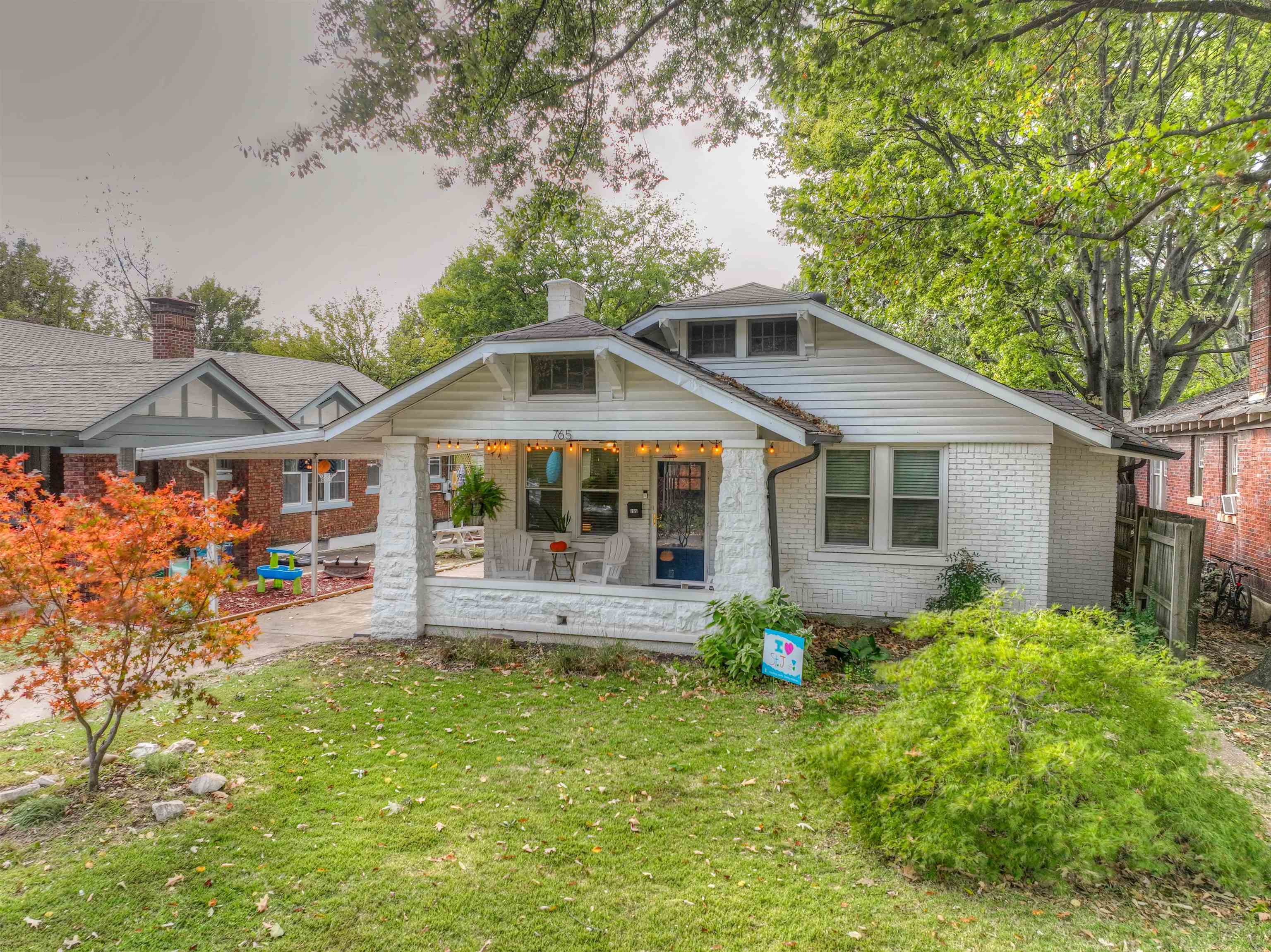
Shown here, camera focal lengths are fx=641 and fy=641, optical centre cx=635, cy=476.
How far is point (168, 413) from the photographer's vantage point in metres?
13.3

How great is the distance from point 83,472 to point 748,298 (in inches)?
486

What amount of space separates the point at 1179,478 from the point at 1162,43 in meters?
9.86

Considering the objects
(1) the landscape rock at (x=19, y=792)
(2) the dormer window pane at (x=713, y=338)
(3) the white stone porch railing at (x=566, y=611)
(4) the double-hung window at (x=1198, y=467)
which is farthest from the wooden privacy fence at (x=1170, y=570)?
(1) the landscape rock at (x=19, y=792)

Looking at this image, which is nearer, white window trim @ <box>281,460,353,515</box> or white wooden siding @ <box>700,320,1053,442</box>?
white wooden siding @ <box>700,320,1053,442</box>

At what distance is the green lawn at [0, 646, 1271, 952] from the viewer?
3.38 meters

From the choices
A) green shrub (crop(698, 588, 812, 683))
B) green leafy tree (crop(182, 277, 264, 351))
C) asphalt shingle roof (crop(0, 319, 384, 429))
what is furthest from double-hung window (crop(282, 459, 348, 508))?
green leafy tree (crop(182, 277, 264, 351))

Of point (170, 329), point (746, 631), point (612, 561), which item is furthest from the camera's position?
point (170, 329)

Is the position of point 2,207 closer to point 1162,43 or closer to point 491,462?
point 491,462

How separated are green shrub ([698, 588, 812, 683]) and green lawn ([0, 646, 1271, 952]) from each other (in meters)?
1.17

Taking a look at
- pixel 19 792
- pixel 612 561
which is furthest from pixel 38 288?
pixel 19 792

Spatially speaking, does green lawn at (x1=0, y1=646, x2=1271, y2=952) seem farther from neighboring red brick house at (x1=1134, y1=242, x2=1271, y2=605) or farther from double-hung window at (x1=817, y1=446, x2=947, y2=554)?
neighboring red brick house at (x1=1134, y1=242, x2=1271, y2=605)

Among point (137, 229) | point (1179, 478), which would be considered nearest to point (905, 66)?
point (1179, 478)

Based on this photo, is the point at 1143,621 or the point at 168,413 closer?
the point at 1143,621

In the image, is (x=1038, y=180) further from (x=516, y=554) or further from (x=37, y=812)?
(x=37, y=812)
